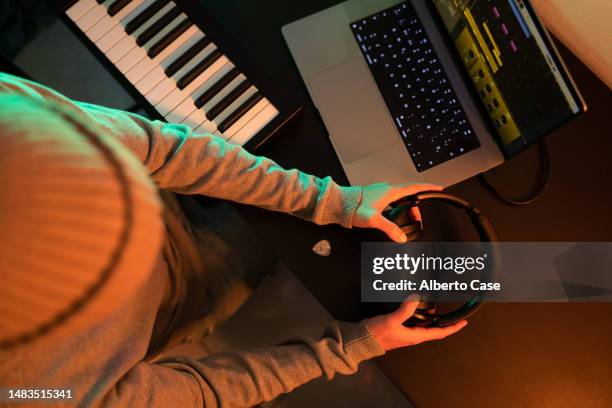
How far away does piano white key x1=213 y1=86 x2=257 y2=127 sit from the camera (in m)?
0.85

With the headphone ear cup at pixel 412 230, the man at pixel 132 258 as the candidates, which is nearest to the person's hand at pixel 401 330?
the man at pixel 132 258

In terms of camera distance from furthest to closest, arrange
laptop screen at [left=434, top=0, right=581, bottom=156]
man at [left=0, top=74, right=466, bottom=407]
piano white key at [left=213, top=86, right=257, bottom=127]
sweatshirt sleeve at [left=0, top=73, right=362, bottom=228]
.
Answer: piano white key at [left=213, top=86, right=257, bottom=127] < sweatshirt sleeve at [left=0, top=73, right=362, bottom=228] < laptop screen at [left=434, top=0, right=581, bottom=156] < man at [left=0, top=74, right=466, bottom=407]

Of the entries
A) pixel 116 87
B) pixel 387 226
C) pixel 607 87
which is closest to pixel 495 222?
pixel 387 226

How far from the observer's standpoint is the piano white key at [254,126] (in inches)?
33.1

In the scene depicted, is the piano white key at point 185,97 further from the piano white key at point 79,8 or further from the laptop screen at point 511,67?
the laptop screen at point 511,67

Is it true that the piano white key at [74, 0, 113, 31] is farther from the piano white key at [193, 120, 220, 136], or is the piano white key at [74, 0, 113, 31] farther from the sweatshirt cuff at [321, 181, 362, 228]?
the sweatshirt cuff at [321, 181, 362, 228]

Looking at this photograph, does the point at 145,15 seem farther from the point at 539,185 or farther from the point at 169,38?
the point at 539,185

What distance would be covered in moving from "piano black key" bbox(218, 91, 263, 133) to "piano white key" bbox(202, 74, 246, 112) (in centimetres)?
4

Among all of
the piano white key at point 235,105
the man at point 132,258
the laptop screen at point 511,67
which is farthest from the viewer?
the piano white key at point 235,105

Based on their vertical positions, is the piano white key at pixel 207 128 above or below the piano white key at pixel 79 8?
below

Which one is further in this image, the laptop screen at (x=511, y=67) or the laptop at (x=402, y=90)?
the laptop at (x=402, y=90)

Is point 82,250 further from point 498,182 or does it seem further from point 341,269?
point 498,182

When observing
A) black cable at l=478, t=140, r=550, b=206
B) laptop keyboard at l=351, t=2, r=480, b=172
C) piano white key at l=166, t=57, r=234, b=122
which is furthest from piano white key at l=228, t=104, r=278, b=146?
black cable at l=478, t=140, r=550, b=206

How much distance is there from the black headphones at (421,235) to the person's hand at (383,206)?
0.02m
